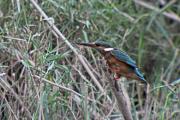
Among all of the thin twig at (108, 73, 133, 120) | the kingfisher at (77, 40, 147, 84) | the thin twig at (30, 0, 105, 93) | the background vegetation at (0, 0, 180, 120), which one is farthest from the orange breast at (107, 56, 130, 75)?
the thin twig at (30, 0, 105, 93)

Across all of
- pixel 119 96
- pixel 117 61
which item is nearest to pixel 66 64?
pixel 117 61

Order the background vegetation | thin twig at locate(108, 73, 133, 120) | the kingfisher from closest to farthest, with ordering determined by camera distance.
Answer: thin twig at locate(108, 73, 133, 120)
the kingfisher
the background vegetation

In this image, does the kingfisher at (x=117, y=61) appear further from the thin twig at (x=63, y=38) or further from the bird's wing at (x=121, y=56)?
the thin twig at (x=63, y=38)

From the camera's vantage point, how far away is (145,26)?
14.8 feet

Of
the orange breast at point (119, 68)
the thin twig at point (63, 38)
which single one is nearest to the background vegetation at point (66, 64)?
the thin twig at point (63, 38)

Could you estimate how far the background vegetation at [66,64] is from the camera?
320cm

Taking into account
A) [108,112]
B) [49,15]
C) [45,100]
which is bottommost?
[108,112]

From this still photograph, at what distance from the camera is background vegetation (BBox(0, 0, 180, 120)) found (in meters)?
3.20

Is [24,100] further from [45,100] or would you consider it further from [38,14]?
→ [38,14]

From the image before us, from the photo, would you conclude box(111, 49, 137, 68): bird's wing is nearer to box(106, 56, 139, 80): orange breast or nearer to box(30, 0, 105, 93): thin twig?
box(106, 56, 139, 80): orange breast

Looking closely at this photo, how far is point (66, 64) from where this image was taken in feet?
11.8

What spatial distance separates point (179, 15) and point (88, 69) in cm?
160

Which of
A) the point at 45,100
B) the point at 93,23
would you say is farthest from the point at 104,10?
the point at 45,100

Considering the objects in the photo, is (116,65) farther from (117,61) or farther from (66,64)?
(66,64)
